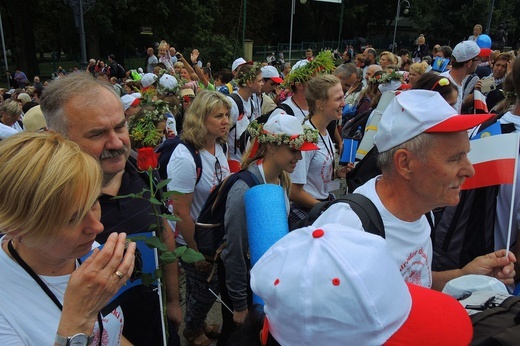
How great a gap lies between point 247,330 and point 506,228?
70.9 inches

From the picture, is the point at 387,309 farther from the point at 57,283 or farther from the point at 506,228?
the point at 506,228

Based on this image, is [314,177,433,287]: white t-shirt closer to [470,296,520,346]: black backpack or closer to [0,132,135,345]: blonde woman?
[470,296,520,346]: black backpack

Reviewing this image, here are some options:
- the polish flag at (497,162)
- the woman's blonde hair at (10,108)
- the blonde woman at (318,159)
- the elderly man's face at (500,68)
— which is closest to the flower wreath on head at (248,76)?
the blonde woman at (318,159)

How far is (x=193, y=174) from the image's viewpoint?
334 cm

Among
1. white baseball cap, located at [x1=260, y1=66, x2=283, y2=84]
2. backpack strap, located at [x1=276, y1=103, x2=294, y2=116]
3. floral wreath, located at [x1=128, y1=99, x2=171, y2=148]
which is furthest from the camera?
white baseball cap, located at [x1=260, y1=66, x2=283, y2=84]

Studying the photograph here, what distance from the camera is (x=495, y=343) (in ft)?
3.85

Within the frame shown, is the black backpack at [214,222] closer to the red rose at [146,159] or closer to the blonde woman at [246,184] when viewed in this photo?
the blonde woman at [246,184]

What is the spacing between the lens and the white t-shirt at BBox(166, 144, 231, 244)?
329cm

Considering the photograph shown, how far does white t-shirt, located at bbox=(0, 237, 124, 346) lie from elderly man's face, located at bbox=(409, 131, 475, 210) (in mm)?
1560

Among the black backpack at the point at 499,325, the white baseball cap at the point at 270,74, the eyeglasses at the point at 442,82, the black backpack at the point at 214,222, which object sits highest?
the eyeglasses at the point at 442,82

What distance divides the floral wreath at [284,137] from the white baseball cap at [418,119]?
3.34ft

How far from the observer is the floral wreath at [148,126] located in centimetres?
375

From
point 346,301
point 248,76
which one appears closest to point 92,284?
point 346,301

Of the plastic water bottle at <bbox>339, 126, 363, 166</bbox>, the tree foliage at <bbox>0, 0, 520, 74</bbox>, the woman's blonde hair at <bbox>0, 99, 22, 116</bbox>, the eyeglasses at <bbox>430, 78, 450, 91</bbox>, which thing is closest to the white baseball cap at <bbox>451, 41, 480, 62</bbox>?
the eyeglasses at <bbox>430, 78, 450, 91</bbox>
